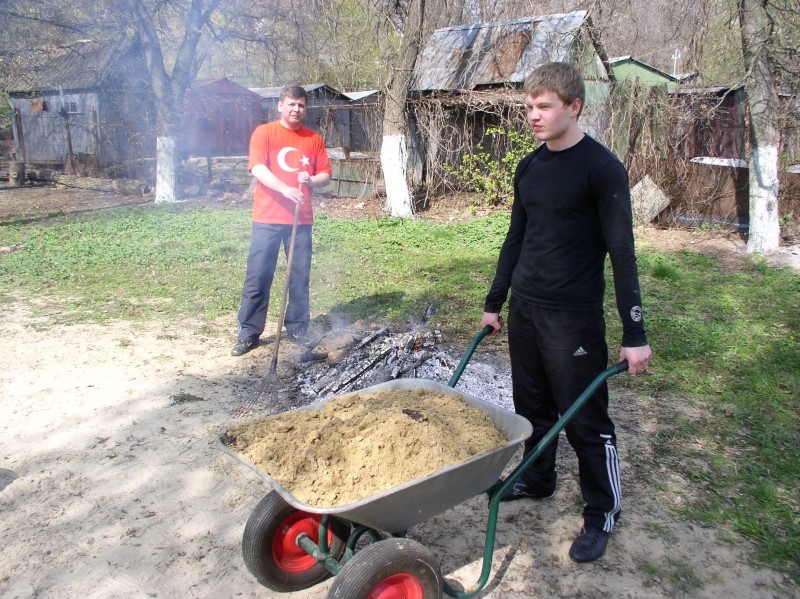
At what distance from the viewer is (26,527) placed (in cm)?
285

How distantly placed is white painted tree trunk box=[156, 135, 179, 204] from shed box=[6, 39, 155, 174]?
5.07m

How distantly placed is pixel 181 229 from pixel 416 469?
8.74m

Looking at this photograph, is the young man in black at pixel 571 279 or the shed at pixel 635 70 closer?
the young man in black at pixel 571 279

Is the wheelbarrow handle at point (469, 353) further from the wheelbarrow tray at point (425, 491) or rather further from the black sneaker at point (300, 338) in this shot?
the black sneaker at point (300, 338)

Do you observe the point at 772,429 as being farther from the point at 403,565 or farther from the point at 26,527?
the point at 26,527

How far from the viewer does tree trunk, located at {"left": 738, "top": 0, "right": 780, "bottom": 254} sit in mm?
8016

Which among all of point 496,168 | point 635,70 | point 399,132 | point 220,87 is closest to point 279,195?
point 399,132

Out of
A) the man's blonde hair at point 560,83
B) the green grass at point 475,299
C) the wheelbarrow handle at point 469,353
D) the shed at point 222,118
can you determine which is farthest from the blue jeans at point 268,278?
the shed at point 222,118

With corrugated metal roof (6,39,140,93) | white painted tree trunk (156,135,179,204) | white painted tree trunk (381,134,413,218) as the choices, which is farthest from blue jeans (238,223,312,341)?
corrugated metal roof (6,39,140,93)

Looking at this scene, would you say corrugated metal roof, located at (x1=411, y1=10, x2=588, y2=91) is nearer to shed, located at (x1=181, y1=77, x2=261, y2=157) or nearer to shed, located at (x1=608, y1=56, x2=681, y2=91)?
shed, located at (x1=608, y1=56, x2=681, y2=91)

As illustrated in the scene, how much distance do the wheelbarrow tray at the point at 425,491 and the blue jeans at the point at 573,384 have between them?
328 mm

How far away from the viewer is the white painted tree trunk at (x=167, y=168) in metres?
Answer: 12.9

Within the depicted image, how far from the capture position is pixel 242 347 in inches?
194

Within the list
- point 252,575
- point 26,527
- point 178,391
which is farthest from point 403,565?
point 178,391
